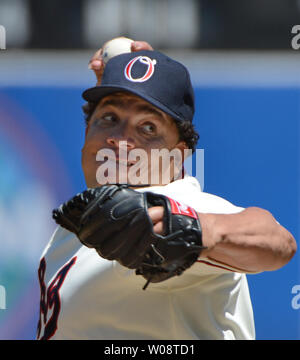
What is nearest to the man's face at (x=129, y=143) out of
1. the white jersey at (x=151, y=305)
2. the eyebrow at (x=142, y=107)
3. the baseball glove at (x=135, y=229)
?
the eyebrow at (x=142, y=107)

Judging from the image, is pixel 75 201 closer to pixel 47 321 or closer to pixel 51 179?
pixel 47 321

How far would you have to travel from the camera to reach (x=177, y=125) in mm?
1167

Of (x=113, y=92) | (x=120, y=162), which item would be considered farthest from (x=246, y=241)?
(x=113, y=92)

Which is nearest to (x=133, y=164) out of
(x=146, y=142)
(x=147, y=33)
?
(x=146, y=142)

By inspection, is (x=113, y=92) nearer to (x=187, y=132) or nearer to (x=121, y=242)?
(x=187, y=132)

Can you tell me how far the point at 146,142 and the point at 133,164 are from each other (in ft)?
0.15

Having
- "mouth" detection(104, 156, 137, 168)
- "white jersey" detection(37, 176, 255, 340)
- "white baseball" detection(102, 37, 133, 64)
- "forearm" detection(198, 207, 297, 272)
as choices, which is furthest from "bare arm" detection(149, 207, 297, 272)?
"white baseball" detection(102, 37, 133, 64)

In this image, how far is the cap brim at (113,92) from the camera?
111 centimetres

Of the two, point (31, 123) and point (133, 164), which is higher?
point (31, 123)

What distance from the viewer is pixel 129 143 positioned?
1.10 meters

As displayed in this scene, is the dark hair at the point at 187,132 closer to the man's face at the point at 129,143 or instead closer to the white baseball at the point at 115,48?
the man's face at the point at 129,143

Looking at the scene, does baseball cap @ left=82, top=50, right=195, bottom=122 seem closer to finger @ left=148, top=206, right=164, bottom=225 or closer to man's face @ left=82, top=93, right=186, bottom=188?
man's face @ left=82, top=93, right=186, bottom=188

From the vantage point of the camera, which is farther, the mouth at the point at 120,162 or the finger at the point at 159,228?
the mouth at the point at 120,162

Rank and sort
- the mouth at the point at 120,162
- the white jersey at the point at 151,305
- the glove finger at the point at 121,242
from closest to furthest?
1. the glove finger at the point at 121,242
2. the white jersey at the point at 151,305
3. the mouth at the point at 120,162
